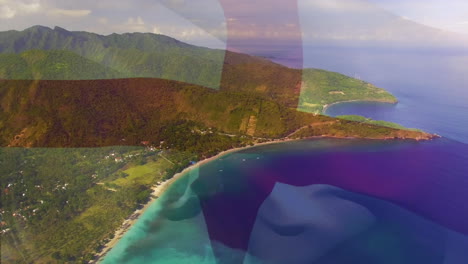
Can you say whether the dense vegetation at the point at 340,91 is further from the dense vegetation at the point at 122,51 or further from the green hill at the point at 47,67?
the green hill at the point at 47,67

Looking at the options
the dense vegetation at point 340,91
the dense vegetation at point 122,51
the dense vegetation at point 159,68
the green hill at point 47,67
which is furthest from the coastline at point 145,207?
the dense vegetation at point 340,91

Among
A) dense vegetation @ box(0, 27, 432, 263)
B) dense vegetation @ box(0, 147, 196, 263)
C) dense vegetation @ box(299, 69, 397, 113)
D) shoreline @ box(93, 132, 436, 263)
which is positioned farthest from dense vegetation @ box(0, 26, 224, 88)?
dense vegetation @ box(299, 69, 397, 113)

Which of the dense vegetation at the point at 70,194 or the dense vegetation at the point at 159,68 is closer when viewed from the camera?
the dense vegetation at the point at 70,194

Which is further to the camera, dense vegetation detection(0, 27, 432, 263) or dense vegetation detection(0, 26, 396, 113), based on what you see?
dense vegetation detection(0, 26, 396, 113)

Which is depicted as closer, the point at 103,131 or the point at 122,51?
the point at 103,131

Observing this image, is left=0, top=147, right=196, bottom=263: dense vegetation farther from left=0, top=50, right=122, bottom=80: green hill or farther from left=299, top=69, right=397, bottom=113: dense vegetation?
left=299, top=69, right=397, bottom=113: dense vegetation

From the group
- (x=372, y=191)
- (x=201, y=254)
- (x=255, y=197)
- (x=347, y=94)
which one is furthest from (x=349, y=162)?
(x=347, y=94)

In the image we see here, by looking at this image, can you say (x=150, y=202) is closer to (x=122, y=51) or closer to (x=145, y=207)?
(x=145, y=207)

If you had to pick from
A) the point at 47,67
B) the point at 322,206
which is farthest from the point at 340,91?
the point at 47,67
